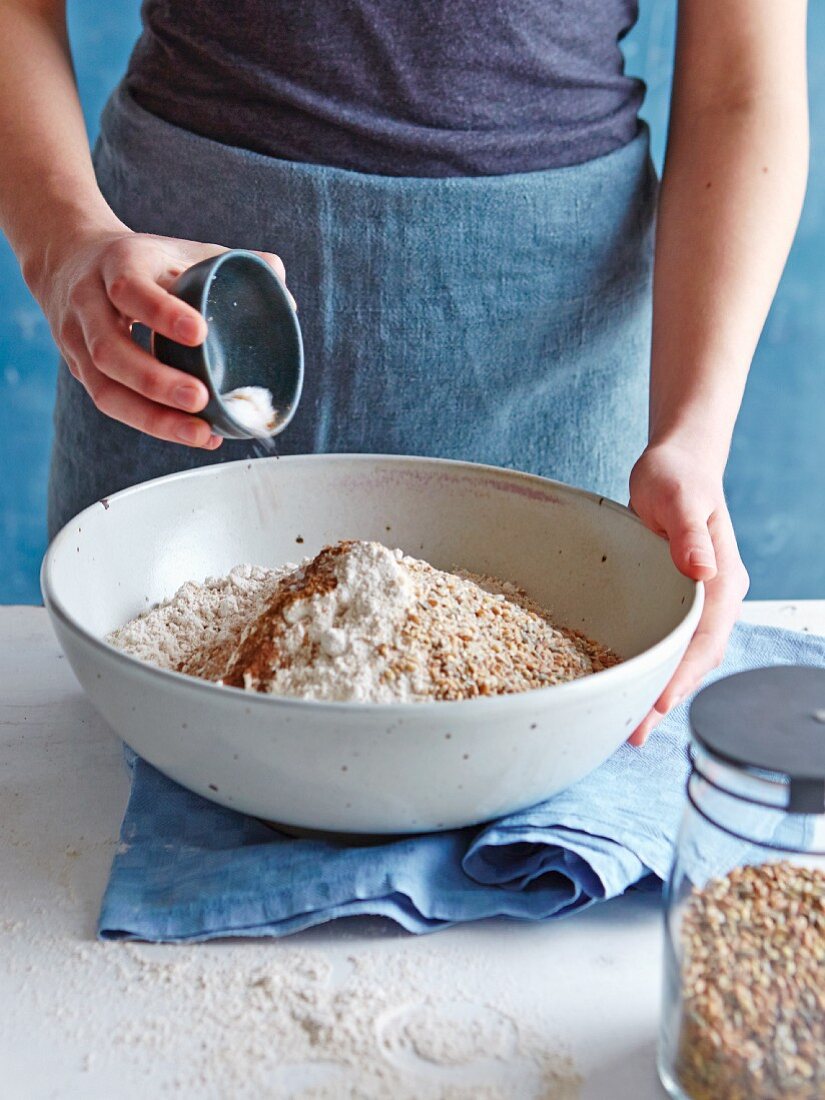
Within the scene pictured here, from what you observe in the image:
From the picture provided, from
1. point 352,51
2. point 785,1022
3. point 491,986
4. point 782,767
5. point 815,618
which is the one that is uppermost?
point 352,51

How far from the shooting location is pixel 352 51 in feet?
3.72

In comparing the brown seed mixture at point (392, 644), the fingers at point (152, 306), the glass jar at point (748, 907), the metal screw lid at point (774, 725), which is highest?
the fingers at point (152, 306)

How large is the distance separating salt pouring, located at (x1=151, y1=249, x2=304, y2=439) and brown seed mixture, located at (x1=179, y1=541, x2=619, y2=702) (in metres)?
0.13

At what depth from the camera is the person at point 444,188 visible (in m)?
1.12

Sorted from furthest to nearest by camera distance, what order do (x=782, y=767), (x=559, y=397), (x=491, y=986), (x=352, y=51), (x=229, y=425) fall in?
(x=559, y=397) < (x=352, y=51) < (x=229, y=425) < (x=491, y=986) < (x=782, y=767)

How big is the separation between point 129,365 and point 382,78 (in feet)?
1.58

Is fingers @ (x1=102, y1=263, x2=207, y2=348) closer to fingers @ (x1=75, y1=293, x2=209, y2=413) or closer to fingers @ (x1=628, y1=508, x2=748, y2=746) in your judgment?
fingers @ (x1=75, y1=293, x2=209, y2=413)

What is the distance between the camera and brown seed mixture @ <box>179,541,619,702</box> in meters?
0.76

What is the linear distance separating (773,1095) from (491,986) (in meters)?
0.18

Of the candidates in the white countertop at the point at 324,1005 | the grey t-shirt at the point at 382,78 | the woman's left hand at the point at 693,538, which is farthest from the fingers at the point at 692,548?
the grey t-shirt at the point at 382,78

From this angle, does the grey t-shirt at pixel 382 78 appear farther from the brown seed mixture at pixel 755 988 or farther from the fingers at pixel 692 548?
the brown seed mixture at pixel 755 988

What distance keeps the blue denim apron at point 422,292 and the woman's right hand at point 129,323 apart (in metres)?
0.23

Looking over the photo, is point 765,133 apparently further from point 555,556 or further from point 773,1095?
point 773,1095

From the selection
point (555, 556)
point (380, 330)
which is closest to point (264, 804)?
point (555, 556)
